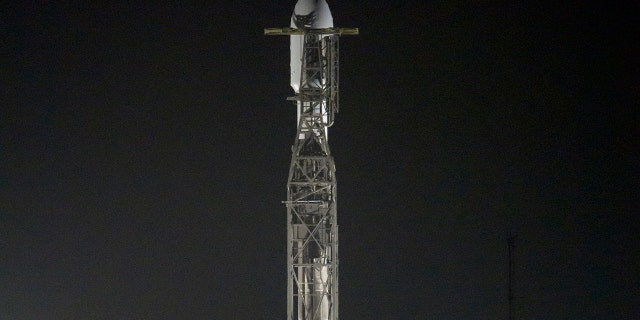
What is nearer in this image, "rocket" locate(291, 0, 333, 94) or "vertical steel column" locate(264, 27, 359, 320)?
"vertical steel column" locate(264, 27, 359, 320)

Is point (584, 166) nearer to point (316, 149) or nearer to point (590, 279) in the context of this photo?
point (590, 279)

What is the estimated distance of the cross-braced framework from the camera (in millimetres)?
17562

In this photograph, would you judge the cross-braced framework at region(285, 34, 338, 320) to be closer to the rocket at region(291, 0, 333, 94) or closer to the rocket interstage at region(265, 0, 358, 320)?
the rocket interstage at region(265, 0, 358, 320)

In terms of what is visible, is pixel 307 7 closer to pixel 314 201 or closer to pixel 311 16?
pixel 311 16

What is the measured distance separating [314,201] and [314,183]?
0.33 metres

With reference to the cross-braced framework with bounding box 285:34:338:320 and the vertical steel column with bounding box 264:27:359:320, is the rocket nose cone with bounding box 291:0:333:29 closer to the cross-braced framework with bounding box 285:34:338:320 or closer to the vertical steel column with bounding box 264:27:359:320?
the vertical steel column with bounding box 264:27:359:320

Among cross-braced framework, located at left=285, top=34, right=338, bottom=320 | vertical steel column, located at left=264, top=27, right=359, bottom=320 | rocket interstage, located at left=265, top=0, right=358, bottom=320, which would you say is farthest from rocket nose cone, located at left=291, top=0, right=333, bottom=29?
cross-braced framework, located at left=285, top=34, right=338, bottom=320

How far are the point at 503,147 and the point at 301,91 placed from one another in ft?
26.3

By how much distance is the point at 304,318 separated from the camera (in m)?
18.2

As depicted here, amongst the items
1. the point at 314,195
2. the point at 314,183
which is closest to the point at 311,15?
the point at 314,183

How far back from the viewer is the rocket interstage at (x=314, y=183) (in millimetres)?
17562

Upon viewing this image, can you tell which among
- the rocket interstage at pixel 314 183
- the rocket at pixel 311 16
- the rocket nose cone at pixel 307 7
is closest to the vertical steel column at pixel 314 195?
the rocket interstage at pixel 314 183

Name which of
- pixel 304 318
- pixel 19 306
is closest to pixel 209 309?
pixel 19 306

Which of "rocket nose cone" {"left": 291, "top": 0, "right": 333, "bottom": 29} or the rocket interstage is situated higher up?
"rocket nose cone" {"left": 291, "top": 0, "right": 333, "bottom": 29}
